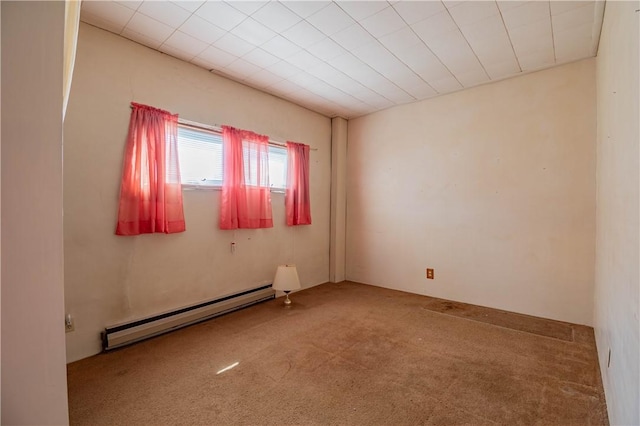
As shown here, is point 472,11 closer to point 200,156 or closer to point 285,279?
point 200,156

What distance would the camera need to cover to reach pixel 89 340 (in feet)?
7.20

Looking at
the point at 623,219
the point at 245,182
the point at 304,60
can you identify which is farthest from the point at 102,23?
the point at 623,219

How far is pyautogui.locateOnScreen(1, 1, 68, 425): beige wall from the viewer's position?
0.64 meters

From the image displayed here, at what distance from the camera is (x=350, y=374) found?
75.7 inches

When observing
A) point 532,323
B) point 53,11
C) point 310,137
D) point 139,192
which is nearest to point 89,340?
point 139,192

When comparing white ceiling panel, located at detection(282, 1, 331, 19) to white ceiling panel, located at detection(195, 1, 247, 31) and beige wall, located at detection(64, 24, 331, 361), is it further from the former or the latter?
beige wall, located at detection(64, 24, 331, 361)

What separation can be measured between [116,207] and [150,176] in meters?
0.35

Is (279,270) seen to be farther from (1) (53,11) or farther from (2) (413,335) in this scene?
(1) (53,11)

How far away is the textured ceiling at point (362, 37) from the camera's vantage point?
203 cm

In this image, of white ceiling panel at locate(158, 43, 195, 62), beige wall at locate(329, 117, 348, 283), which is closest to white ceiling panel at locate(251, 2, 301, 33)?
white ceiling panel at locate(158, 43, 195, 62)

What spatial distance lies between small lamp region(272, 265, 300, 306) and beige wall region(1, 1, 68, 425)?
2.59 meters

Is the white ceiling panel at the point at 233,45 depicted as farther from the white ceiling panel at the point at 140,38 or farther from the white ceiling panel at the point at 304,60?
the white ceiling panel at the point at 140,38

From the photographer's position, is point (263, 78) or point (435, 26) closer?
point (435, 26)

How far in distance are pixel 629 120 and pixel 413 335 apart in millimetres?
1992
